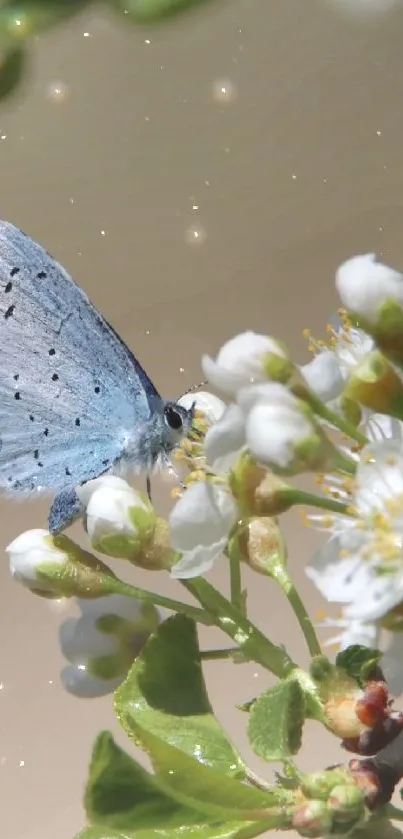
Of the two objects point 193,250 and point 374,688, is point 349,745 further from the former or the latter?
point 193,250

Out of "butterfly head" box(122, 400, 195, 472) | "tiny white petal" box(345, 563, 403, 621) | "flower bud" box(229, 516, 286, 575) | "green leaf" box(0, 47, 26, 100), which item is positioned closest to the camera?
"tiny white petal" box(345, 563, 403, 621)

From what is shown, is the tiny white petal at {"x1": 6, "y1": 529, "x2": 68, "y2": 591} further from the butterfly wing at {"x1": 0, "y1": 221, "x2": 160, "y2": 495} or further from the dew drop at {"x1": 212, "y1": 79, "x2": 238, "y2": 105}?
the dew drop at {"x1": 212, "y1": 79, "x2": 238, "y2": 105}

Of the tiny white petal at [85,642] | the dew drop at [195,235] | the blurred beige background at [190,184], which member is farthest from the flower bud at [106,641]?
the dew drop at [195,235]

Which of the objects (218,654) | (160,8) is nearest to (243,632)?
(218,654)

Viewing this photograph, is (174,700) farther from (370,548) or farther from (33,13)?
(33,13)

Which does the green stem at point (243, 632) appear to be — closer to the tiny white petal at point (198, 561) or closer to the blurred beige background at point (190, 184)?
the tiny white petal at point (198, 561)

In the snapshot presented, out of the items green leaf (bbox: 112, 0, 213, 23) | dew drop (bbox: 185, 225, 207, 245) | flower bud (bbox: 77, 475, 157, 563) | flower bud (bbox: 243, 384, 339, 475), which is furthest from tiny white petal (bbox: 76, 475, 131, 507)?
dew drop (bbox: 185, 225, 207, 245)
